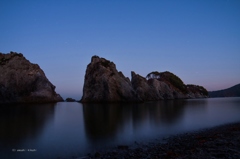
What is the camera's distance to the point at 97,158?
1301 cm

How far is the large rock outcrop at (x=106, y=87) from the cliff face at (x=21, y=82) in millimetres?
20031

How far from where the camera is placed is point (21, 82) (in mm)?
86562

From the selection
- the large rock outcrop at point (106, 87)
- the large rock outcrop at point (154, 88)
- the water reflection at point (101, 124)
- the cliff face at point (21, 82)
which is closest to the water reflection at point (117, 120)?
the water reflection at point (101, 124)

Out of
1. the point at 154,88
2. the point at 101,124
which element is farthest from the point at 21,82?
the point at 154,88

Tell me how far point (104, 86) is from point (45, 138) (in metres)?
68.0

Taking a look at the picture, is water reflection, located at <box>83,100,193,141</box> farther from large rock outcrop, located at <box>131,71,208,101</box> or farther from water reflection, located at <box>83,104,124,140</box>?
large rock outcrop, located at <box>131,71,208,101</box>

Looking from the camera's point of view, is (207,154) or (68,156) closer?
(207,154)

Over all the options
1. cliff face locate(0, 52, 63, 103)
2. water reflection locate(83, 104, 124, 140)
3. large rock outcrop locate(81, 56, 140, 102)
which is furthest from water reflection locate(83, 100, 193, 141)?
cliff face locate(0, 52, 63, 103)

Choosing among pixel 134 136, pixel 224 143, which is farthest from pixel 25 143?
pixel 224 143

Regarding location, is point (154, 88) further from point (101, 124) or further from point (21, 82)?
point (101, 124)

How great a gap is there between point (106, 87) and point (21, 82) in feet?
127

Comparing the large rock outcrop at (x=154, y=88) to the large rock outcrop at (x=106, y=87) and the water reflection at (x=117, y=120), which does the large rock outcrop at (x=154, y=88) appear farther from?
the water reflection at (x=117, y=120)

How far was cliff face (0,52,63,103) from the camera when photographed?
264 feet

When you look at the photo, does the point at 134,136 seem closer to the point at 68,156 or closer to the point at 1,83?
Answer: the point at 68,156
